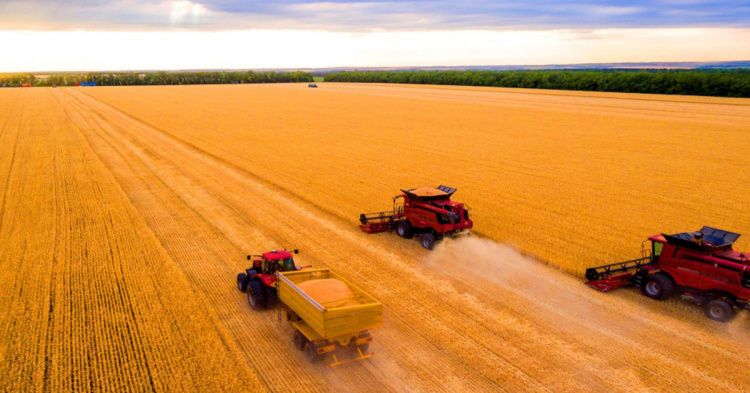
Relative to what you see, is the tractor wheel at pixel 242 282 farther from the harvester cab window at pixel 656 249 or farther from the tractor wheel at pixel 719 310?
the tractor wheel at pixel 719 310

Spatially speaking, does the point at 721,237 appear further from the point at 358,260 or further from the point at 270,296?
the point at 270,296

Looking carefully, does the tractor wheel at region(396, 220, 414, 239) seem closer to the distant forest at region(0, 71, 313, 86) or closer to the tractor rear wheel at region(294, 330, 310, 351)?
the tractor rear wheel at region(294, 330, 310, 351)

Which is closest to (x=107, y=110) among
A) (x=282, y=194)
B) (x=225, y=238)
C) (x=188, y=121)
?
(x=188, y=121)

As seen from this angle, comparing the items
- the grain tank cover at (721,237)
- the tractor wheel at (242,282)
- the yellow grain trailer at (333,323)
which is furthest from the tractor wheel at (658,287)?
the tractor wheel at (242,282)

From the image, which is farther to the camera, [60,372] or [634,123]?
[634,123]

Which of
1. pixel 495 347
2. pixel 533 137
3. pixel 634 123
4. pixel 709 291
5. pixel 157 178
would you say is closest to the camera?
pixel 495 347

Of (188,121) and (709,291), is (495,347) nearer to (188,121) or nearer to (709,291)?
(709,291)

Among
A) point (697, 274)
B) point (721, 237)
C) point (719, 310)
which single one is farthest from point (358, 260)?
point (721, 237)
